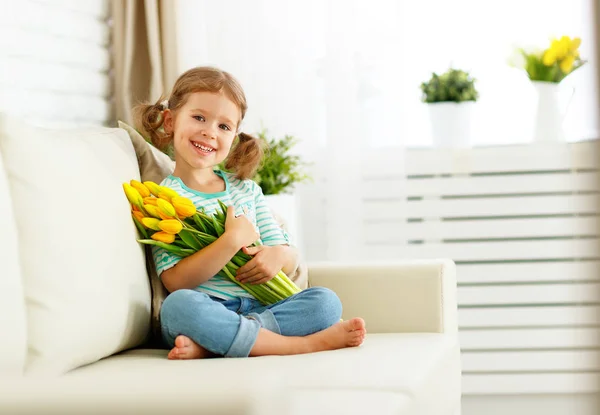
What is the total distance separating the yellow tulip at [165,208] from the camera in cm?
176

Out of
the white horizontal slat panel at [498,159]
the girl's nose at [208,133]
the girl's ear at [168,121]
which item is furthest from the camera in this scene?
the white horizontal slat panel at [498,159]

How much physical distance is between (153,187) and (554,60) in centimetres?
183

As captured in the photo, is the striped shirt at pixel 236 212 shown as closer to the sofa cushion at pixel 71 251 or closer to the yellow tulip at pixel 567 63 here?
the sofa cushion at pixel 71 251

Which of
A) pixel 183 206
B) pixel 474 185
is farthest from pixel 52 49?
pixel 474 185

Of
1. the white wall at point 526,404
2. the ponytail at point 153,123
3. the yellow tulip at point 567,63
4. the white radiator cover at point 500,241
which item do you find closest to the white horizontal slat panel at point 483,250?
the white radiator cover at point 500,241

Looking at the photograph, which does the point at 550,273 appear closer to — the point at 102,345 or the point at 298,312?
the point at 298,312

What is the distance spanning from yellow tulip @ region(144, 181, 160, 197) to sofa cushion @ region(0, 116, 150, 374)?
8 centimetres

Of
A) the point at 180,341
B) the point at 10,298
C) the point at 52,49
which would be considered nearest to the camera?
A: the point at 10,298

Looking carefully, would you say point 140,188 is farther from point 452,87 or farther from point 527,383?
point 527,383

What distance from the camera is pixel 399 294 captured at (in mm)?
2082

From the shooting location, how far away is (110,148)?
184cm

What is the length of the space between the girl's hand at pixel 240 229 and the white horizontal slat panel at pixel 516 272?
1.44 metres

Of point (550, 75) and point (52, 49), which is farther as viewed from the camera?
point (550, 75)

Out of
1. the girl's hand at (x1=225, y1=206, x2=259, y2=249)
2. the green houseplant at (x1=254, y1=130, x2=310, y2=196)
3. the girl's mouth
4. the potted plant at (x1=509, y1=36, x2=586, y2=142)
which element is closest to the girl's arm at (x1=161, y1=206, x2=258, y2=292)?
the girl's hand at (x1=225, y1=206, x2=259, y2=249)
